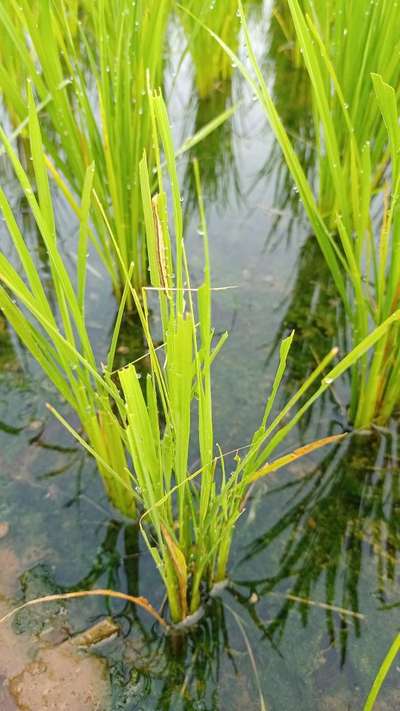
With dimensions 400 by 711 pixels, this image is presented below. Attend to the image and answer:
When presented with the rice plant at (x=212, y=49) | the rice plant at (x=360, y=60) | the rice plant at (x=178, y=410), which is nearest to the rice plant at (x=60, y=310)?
the rice plant at (x=178, y=410)

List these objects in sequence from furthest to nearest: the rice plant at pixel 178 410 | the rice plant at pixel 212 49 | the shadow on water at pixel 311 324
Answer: the rice plant at pixel 212 49 < the shadow on water at pixel 311 324 < the rice plant at pixel 178 410

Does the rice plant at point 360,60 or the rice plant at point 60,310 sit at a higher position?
the rice plant at point 360,60

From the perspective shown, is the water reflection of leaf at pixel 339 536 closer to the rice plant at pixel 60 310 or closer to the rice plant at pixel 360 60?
the rice plant at pixel 60 310

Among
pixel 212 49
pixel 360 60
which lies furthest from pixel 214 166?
pixel 360 60

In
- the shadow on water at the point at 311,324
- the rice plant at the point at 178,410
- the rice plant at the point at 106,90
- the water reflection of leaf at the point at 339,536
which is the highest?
the rice plant at the point at 106,90

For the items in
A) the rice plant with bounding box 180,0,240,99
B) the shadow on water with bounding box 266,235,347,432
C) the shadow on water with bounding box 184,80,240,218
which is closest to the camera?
the shadow on water with bounding box 266,235,347,432

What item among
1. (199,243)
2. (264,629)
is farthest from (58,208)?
(264,629)

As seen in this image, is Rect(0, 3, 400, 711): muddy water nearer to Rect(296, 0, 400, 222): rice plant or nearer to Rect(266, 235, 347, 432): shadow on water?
Rect(266, 235, 347, 432): shadow on water

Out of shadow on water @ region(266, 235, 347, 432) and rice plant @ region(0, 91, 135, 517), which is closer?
rice plant @ region(0, 91, 135, 517)

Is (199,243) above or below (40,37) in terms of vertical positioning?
below

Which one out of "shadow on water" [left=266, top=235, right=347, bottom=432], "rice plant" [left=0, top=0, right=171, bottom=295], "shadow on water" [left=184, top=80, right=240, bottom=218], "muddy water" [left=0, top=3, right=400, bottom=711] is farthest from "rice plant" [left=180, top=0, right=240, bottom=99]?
"muddy water" [left=0, top=3, right=400, bottom=711]

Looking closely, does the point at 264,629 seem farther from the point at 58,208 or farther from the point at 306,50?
the point at 58,208
